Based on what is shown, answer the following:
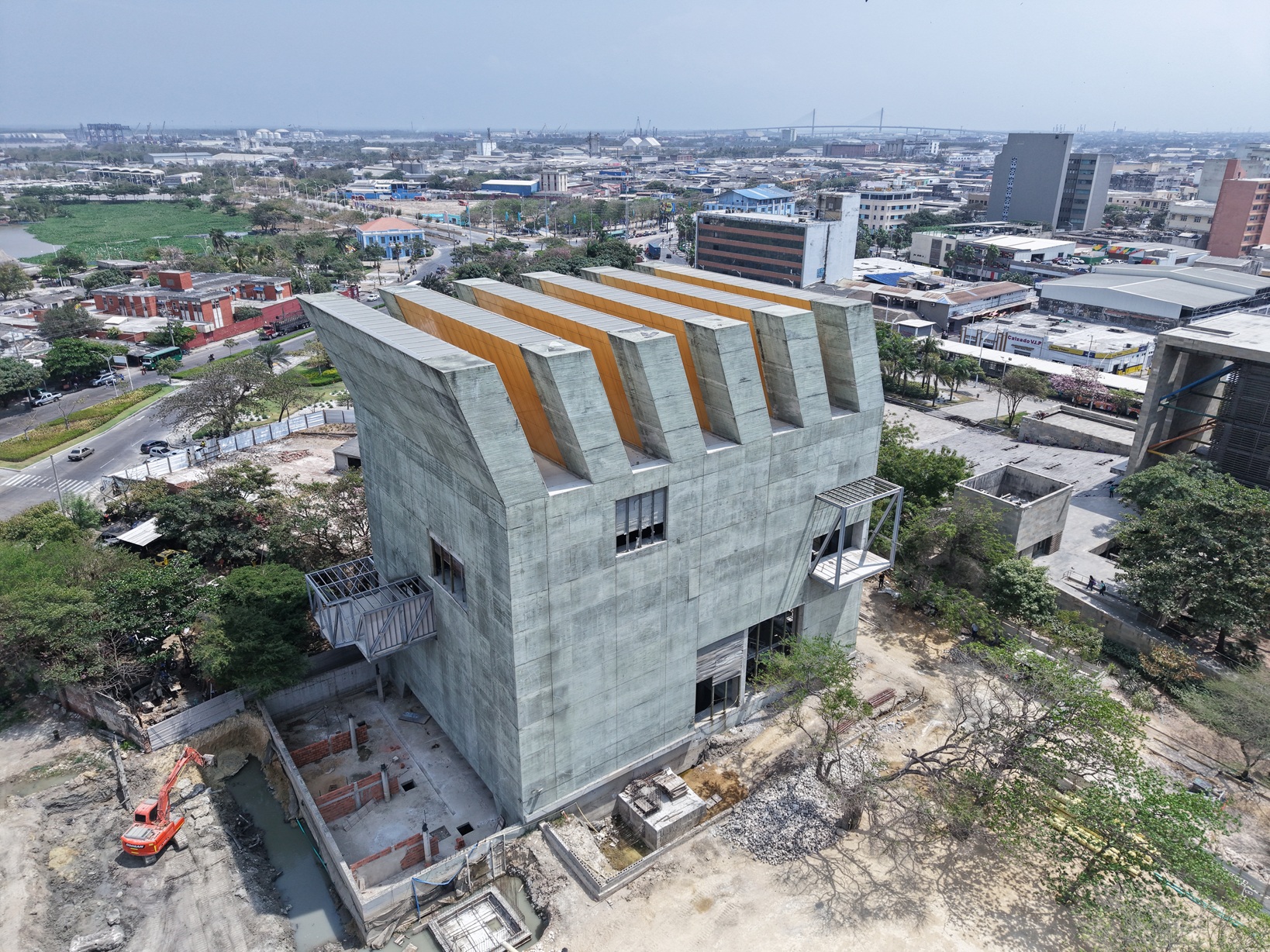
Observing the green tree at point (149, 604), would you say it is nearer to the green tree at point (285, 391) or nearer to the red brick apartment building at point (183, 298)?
the green tree at point (285, 391)

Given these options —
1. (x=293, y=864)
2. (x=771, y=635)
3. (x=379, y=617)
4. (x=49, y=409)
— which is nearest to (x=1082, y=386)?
(x=771, y=635)

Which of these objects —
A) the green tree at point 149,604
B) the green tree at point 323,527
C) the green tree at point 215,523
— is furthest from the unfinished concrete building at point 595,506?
the green tree at point 215,523

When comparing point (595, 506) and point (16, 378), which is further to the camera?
point (16, 378)

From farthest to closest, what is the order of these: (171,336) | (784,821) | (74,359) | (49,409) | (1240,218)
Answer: (1240,218) → (171,336) → (74,359) → (49,409) → (784,821)

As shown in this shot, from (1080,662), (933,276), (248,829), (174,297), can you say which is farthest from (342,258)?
(1080,662)

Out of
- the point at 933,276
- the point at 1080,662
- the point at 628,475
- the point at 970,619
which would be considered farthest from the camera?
the point at 933,276

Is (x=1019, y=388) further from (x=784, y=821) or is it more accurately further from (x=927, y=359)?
(x=784, y=821)

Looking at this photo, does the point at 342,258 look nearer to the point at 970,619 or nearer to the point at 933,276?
the point at 933,276
